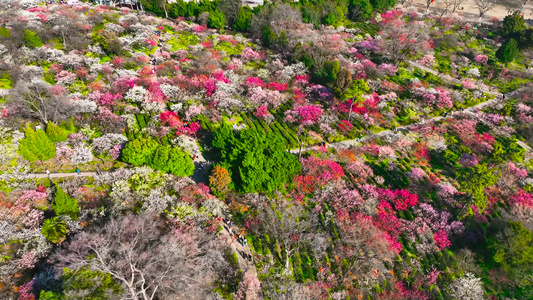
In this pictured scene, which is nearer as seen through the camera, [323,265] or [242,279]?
[242,279]

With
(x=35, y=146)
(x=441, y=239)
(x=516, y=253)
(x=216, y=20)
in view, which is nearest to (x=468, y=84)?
(x=441, y=239)

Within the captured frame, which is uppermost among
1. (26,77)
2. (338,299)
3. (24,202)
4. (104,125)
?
(26,77)

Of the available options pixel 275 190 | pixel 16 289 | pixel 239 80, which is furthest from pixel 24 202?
pixel 239 80

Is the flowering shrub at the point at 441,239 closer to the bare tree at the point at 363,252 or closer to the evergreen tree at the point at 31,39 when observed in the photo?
the bare tree at the point at 363,252

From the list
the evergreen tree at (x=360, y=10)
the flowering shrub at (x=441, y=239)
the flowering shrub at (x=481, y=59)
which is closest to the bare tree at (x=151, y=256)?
the flowering shrub at (x=441, y=239)

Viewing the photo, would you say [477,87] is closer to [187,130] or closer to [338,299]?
[338,299]

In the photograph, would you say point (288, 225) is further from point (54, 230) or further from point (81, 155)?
point (81, 155)

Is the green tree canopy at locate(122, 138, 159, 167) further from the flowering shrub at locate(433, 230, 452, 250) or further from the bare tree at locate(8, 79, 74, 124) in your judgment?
the flowering shrub at locate(433, 230, 452, 250)
